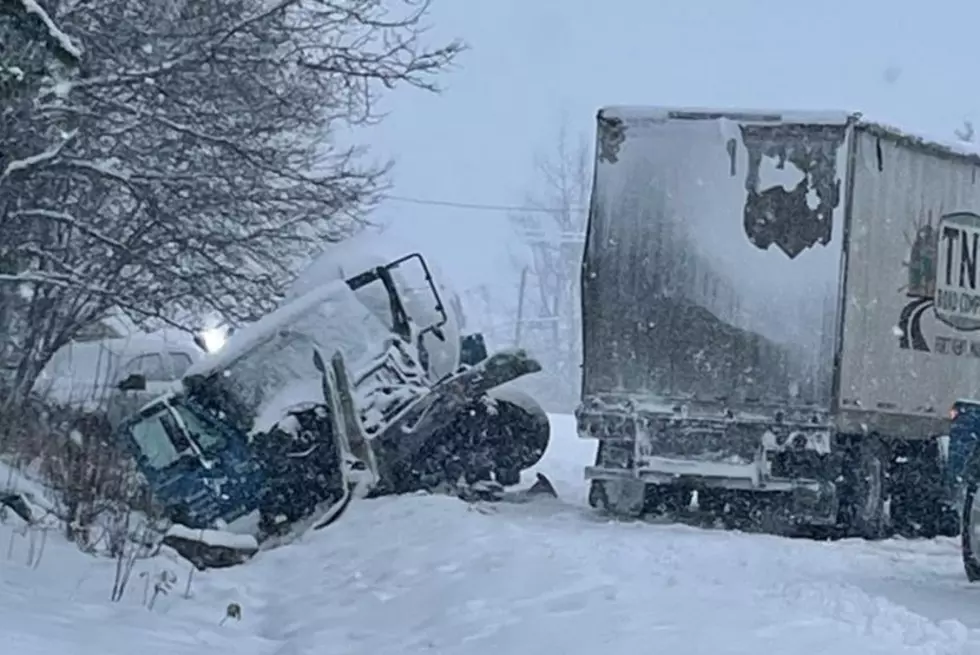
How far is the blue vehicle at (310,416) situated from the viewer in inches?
479

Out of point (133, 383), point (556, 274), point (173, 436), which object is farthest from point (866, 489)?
point (556, 274)

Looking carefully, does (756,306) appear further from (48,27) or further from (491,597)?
(48,27)

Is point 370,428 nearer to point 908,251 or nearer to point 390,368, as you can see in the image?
point 390,368

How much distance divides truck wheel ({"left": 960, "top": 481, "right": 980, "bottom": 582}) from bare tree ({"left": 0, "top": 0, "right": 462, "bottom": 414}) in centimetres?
674

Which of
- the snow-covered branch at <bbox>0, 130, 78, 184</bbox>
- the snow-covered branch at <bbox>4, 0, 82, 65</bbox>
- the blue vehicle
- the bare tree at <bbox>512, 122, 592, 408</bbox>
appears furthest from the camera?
the bare tree at <bbox>512, 122, 592, 408</bbox>

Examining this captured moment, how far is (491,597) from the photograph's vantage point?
845 centimetres

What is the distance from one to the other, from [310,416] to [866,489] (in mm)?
5066

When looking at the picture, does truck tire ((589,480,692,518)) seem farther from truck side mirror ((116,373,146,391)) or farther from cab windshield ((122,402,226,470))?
truck side mirror ((116,373,146,391))

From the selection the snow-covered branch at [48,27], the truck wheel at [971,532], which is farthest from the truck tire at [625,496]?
the snow-covered branch at [48,27]

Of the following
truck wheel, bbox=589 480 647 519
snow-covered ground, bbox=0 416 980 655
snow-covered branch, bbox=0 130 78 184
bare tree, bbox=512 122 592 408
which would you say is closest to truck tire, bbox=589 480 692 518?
truck wheel, bbox=589 480 647 519

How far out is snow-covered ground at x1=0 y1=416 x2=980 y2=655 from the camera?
7.21 metres

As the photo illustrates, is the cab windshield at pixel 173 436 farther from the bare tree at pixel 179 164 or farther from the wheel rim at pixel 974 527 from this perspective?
the wheel rim at pixel 974 527

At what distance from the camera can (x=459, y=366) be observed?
14.7 m

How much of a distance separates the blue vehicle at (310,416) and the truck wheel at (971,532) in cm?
406
